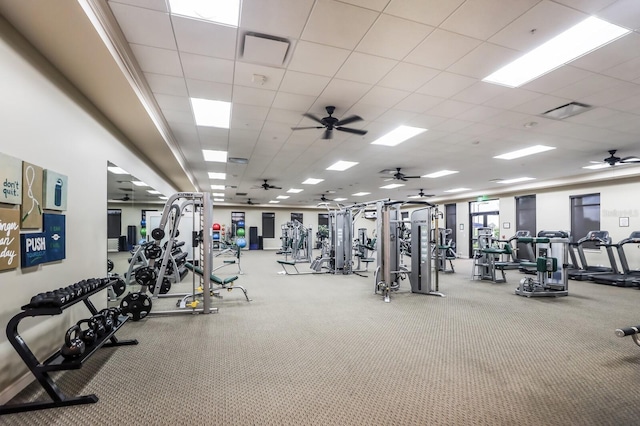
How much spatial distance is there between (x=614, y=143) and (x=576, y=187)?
4.45m

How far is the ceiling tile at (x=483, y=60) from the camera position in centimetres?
283

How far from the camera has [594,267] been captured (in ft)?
26.7

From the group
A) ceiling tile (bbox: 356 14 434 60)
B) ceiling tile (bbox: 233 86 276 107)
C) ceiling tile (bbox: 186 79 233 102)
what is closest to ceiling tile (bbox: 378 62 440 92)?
ceiling tile (bbox: 356 14 434 60)

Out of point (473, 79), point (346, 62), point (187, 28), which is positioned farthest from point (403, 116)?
point (187, 28)

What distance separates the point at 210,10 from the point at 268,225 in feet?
56.1

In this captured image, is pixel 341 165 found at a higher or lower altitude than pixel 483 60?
lower

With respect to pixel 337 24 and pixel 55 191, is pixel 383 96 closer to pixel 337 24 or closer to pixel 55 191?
pixel 337 24

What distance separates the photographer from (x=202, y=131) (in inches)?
206

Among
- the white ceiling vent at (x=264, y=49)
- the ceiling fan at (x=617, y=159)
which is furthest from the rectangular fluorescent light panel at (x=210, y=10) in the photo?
the ceiling fan at (x=617, y=159)

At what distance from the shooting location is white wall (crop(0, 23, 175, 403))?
2199mm

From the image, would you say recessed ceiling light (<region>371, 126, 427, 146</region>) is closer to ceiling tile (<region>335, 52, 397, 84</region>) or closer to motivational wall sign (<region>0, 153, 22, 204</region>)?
ceiling tile (<region>335, 52, 397, 84</region>)

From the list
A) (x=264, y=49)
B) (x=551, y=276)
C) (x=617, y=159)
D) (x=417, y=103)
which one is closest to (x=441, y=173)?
(x=617, y=159)

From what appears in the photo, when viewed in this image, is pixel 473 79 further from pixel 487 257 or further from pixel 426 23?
pixel 487 257

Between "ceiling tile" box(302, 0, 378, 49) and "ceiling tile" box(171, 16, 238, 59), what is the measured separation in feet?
2.27
